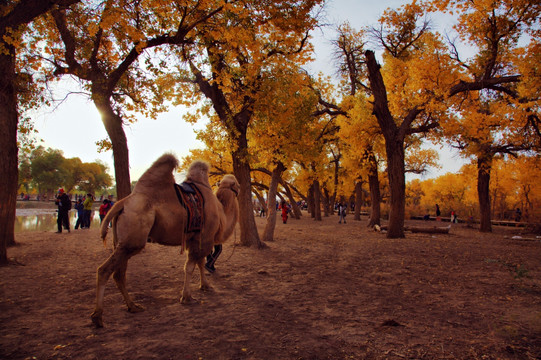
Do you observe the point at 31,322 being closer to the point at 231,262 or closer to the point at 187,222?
the point at 187,222

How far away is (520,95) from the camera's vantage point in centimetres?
1321

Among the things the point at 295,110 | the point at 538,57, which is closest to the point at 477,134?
the point at 538,57

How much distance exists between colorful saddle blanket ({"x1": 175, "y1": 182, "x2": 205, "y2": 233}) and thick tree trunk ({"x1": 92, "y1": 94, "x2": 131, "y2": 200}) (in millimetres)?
5702

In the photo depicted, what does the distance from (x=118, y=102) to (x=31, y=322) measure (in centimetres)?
911

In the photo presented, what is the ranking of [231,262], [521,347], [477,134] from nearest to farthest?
[521,347] < [231,262] < [477,134]

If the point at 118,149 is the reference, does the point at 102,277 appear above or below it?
below

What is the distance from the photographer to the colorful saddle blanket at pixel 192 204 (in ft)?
17.0

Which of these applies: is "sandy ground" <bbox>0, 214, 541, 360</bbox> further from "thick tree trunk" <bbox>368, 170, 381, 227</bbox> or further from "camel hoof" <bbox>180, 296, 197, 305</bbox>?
"thick tree trunk" <bbox>368, 170, 381, 227</bbox>

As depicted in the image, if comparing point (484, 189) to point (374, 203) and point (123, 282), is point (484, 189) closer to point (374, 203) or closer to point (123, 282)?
point (374, 203)

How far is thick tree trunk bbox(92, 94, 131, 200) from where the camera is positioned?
10.3m

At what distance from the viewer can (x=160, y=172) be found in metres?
5.11

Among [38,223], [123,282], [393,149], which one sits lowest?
[38,223]

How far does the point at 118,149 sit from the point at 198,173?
18.6 ft

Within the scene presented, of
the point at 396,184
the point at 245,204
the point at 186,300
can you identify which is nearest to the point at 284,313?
the point at 186,300
